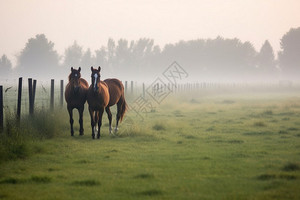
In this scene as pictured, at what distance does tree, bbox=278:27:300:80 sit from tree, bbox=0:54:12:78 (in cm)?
8227

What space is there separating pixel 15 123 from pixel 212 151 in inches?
232

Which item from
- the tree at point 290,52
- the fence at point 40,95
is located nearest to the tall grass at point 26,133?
the fence at point 40,95

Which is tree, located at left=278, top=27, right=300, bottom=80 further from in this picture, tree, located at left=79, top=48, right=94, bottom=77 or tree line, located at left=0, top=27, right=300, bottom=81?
tree, located at left=79, top=48, right=94, bottom=77

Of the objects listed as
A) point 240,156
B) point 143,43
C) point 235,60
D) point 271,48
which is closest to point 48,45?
Answer: point 143,43

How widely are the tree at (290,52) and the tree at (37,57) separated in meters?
66.6

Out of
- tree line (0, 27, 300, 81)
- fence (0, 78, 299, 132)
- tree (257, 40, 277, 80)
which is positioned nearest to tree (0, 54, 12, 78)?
tree line (0, 27, 300, 81)

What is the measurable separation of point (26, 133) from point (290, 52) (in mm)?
112162

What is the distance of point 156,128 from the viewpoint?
16.0 metres

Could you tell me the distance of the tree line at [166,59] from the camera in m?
104

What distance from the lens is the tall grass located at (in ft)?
31.6

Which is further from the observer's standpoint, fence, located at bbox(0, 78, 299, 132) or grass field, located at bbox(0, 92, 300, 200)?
fence, located at bbox(0, 78, 299, 132)

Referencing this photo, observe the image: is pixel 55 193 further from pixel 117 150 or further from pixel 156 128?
pixel 156 128

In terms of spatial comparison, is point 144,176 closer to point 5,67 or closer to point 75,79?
point 75,79

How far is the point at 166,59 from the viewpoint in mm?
Result: 115250
